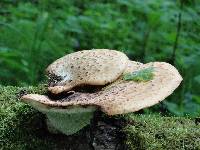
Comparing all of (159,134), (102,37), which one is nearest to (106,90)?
(159,134)

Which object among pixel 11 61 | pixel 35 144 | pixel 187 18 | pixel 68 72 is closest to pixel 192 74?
pixel 187 18

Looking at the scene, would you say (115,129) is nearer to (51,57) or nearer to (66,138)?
(66,138)

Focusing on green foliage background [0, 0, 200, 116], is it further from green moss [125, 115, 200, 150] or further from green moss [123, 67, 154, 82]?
green moss [123, 67, 154, 82]

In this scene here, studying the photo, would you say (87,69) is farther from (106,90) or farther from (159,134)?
(159,134)

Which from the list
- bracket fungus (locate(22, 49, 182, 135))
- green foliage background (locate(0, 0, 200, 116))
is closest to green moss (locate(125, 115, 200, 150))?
bracket fungus (locate(22, 49, 182, 135))

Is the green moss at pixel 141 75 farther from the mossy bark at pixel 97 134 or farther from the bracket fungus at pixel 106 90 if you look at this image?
the mossy bark at pixel 97 134

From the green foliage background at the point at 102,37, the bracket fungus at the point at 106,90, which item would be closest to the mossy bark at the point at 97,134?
the bracket fungus at the point at 106,90
